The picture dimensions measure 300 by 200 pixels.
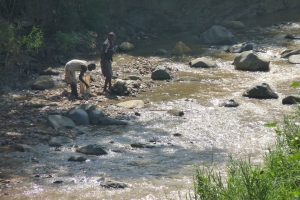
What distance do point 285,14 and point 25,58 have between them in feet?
38.1

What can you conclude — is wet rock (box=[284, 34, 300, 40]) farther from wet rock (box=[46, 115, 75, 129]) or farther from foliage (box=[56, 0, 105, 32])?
wet rock (box=[46, 115, 75, 129])

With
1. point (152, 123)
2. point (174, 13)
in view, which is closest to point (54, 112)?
point (152, 123)

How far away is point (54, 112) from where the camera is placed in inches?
442

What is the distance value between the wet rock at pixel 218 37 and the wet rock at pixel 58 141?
32.1ft

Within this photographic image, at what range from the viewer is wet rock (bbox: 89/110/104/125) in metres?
10.6

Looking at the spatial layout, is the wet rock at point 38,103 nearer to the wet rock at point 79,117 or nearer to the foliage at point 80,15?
the wet rock at point 79,117

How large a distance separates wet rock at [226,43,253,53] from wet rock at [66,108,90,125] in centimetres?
768

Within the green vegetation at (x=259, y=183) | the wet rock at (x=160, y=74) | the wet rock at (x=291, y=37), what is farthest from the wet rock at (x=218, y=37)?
the green vegetation at (x=259, y=183)

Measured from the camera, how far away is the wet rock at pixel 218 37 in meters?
18.2

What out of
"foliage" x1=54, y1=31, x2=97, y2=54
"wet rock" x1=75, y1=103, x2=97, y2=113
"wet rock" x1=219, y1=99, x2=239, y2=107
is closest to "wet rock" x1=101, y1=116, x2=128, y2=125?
"wet rock" x1=75, y1=103, x2=97, y2=113

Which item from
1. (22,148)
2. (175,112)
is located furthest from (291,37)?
(22,148)

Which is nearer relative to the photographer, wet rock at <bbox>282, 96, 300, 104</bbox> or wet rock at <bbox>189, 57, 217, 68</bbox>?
wet rock at <bbox>282, 96, 300, 104</bbox>

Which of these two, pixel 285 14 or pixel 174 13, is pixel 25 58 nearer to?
pixel 174 13

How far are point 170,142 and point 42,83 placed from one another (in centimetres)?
491
